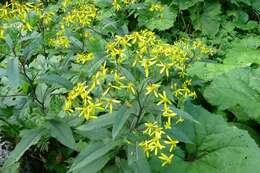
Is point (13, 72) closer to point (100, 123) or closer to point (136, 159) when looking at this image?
point (100, 123)

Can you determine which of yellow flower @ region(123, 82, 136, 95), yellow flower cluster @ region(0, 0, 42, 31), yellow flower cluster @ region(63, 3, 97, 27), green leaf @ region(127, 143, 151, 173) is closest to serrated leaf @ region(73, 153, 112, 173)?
green leaf @ region(127, 143, 151, 173)

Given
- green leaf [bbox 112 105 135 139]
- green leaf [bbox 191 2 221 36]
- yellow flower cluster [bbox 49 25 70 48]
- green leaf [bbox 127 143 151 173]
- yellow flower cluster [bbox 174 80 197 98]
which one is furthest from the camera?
green leaf [bbox 191 2 221 36]

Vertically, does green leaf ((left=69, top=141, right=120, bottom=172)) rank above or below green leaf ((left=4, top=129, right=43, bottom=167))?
above

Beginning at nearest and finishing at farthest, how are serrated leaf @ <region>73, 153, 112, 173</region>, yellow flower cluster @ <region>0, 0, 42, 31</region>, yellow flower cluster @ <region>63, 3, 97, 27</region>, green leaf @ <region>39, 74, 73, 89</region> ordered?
1. serrated leaf @ <region>73, 153, 112, 173</region>
2. green leaf @ <region>39, 74, 73, 89</region>
3. yellow flower cluster @ <region>0, 0, 42, 31</region>
4. yellow flower cluster @ <region>63, 3, 97, 27</region>

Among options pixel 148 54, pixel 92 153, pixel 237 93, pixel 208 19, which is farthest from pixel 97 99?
pixel 208 19

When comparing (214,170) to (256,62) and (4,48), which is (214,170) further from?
(256,62)

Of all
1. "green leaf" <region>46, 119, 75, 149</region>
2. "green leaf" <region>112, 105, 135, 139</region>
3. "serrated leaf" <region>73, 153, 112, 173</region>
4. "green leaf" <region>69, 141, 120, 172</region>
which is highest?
"green leaf" <region>112, 105, 135, 139</region>

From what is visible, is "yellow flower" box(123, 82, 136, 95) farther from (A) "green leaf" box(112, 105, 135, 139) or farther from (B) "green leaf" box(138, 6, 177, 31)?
(B) "green leaf" box(138, 6, 177, 31)

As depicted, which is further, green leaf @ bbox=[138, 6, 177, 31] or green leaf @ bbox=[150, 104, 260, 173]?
green leaf @ bbox=[138, 6, 177, 31]
